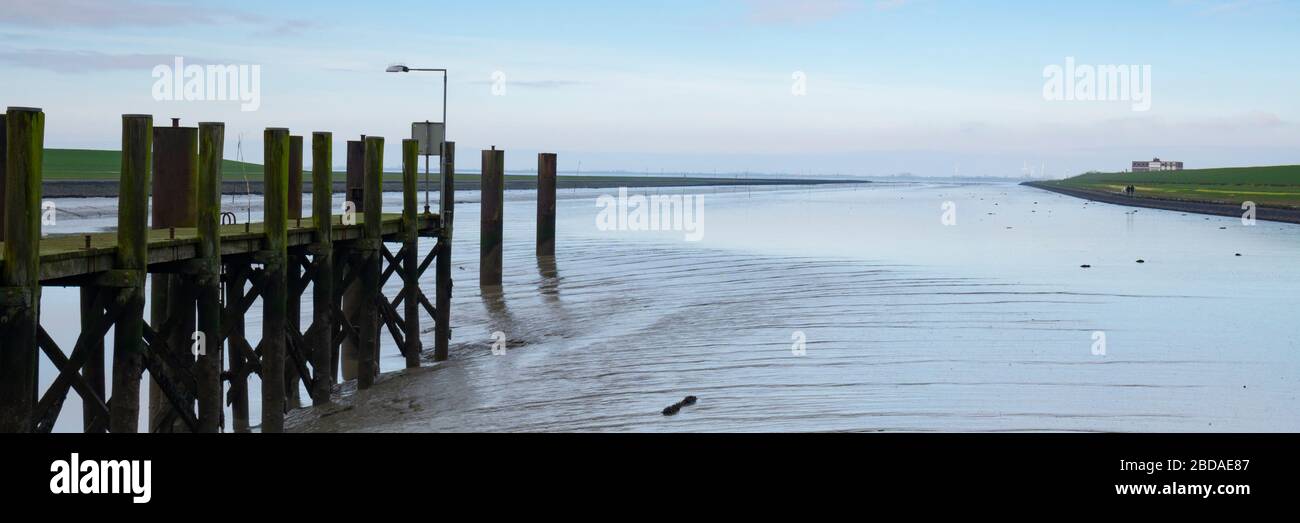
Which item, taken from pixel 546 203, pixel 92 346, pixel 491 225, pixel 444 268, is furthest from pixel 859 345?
pixel 546 203

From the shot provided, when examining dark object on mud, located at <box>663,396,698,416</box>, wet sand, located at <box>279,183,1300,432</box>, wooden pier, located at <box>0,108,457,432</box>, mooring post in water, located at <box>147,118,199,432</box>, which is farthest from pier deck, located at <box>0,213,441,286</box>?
dark object on mud, located at <box>663,396,698,416</box>

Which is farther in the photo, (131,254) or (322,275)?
(322,275)

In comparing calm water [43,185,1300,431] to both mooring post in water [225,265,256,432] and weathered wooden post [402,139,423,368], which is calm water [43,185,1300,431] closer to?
weathered wooden post [402,139,423,368]

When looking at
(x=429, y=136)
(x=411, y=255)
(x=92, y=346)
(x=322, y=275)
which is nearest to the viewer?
(x=92, y=346)

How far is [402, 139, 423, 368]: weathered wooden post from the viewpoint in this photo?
2042cm

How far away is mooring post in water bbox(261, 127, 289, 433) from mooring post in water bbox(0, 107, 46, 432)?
5.01 m

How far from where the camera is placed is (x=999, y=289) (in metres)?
30.3

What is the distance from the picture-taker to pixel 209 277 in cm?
1438

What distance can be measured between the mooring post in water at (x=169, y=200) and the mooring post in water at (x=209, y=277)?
1.66ft

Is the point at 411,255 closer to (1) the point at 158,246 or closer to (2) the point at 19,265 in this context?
(1) the point at 158,246

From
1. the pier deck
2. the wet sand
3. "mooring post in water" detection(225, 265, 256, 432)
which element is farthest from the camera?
"mooring post in water" detection(225, 265, 256, 432)

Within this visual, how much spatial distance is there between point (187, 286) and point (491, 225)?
55.0 ft
